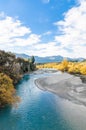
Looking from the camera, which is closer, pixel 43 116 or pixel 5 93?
pixel 43 116

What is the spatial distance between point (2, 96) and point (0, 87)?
6.88 ft

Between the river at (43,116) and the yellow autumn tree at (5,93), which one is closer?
the river at (43,116)

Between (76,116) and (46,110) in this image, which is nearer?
(76,116)

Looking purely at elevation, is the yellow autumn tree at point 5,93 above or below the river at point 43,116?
above

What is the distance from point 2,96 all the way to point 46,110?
34.4 ft

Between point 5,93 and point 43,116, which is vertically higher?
point 5,93

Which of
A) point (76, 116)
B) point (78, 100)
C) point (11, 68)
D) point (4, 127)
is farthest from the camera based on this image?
point (11, 68)

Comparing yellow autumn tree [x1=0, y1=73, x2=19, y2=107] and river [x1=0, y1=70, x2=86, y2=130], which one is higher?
yellow autumn tree [x1=0, y1=73, x2=19, y2=107]

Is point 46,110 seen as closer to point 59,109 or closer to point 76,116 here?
point 59,109

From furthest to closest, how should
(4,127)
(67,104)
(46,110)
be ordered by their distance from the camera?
(67,104) → (46,110) → (4,127)

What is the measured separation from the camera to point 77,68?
150250mm

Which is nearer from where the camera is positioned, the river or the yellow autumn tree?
the river

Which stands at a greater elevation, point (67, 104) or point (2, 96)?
point (2, 96)

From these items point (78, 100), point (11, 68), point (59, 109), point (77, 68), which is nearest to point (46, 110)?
point (59, 109)
